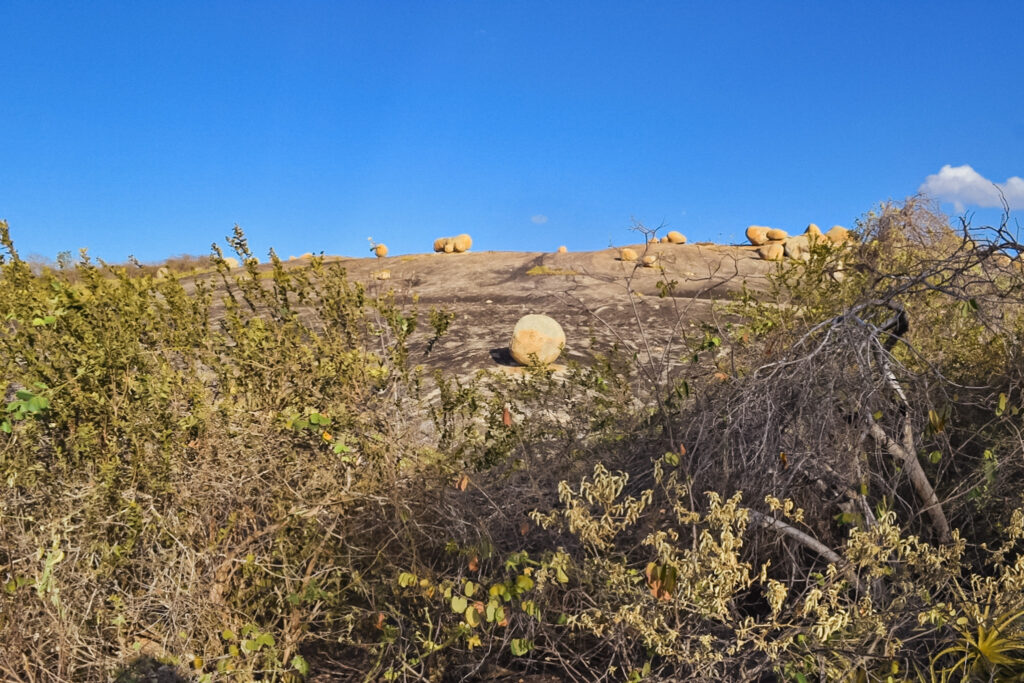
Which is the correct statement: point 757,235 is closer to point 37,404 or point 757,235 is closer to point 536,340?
point 536,340

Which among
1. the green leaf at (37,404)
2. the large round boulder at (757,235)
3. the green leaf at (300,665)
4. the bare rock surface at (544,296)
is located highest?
the large round boulder at (757,235)

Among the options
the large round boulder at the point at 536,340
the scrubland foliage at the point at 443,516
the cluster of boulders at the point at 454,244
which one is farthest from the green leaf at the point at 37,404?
the cluster of boulders at the point at 454,244

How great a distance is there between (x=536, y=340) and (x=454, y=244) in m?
21.4

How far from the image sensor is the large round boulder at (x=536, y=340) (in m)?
10.6

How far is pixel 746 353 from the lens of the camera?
428 centimetres

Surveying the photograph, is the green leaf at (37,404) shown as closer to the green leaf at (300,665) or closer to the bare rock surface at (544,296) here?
the green leaf at (300,665)

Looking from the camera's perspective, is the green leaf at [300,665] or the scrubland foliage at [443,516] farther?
the green leaf at [300,665]

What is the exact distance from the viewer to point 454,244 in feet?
103

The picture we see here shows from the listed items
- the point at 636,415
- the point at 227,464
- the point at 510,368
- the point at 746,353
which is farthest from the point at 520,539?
the point at 510,368

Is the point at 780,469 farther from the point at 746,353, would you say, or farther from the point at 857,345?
the point at 746,353

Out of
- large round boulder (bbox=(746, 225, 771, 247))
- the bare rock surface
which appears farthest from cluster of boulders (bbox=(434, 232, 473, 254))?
large round boulder (bbox=(746, 225, 771, 247))

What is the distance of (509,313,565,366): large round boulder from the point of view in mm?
10594

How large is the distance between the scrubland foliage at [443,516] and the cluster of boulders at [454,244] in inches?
1079

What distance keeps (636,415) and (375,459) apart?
55.4 inches
